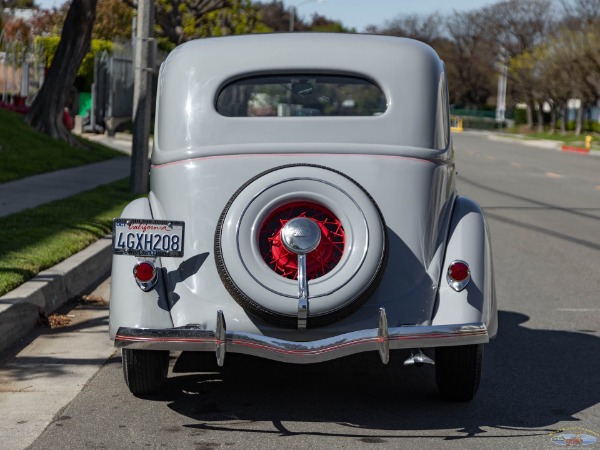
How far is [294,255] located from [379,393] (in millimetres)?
1070

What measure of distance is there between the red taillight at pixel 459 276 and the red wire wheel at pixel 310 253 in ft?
1.98

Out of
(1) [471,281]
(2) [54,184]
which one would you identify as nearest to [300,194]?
(1) [471,281]

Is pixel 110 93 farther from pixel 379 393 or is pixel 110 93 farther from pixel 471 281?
pixel 471 281

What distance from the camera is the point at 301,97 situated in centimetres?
696

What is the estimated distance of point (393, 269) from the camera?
6059 mm

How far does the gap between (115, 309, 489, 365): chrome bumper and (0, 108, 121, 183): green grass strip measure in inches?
454

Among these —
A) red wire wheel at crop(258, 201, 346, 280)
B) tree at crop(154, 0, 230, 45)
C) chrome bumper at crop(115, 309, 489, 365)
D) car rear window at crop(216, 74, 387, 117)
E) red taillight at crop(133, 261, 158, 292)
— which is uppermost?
tree at crop(154, 0, 230, 45)

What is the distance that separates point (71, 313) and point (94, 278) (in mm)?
1429

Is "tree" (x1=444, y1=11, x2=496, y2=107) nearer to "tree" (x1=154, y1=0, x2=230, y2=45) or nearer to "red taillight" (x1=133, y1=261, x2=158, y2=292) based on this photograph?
"tree" (x1=154, y1=0, x2=230, y2=45)

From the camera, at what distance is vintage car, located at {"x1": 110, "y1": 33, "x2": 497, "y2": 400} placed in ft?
18.6

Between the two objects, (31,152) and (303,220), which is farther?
(31,152)

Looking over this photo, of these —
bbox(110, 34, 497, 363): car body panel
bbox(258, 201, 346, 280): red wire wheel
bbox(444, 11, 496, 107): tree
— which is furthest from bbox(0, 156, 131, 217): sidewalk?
bbox(444, 11, 496, 107): tree

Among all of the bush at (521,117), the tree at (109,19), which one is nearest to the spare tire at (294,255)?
the tree at (109,19)

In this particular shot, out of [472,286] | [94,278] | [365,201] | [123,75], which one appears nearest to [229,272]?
[365,201]
